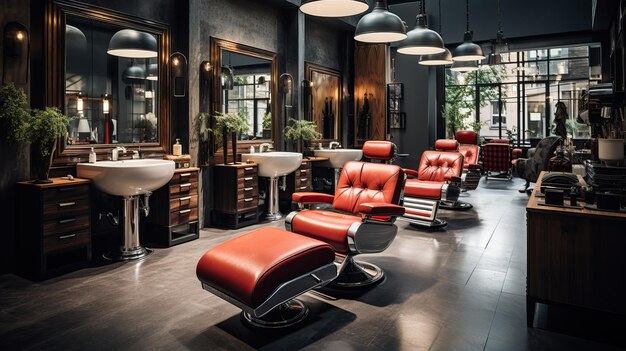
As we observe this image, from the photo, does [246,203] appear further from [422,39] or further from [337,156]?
[422,39]

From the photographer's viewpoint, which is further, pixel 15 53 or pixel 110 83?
pixel 110 83

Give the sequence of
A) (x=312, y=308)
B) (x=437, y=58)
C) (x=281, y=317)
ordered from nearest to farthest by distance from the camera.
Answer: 1. (x=281, y=317)
2. (x=312, y=308)
3. (x=437, y=58)

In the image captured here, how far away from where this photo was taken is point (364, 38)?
4.64 meters

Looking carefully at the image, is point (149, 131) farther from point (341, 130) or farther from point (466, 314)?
point (341, 130)

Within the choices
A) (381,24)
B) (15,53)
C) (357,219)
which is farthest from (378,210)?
(15,53)

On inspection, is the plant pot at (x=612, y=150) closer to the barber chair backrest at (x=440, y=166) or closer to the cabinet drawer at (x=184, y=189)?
the barber chair backrest at (x=440, y=166)

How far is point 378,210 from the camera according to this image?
3.22 meters

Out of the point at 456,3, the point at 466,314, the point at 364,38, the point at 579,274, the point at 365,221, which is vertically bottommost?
the point at 466,314

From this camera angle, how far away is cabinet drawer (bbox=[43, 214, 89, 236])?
141 inches

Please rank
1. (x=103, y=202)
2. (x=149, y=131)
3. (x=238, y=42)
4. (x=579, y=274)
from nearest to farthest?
(x=579, y=274) → (x=103, y=202) → (x=149, y=131) → (x=238, y=42)

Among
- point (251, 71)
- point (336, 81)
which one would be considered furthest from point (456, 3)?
point (251, 71)

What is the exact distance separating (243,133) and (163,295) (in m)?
3.49

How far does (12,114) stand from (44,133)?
0.86 feet

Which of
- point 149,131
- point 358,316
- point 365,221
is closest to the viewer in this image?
point 358,316
